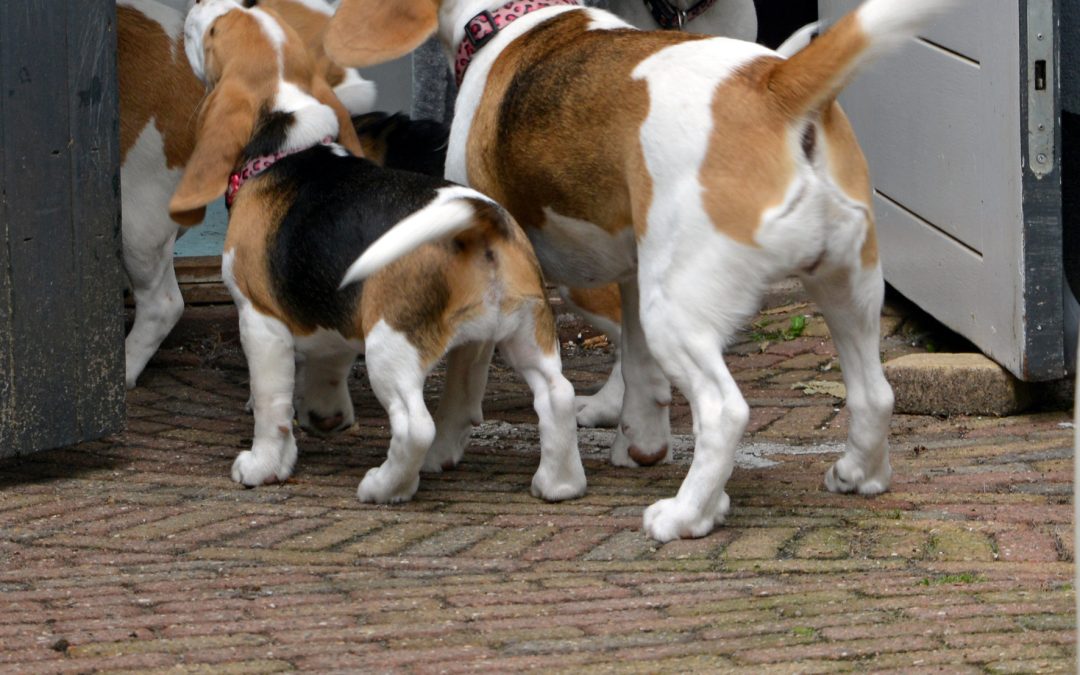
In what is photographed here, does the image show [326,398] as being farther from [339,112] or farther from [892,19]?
[892,19]

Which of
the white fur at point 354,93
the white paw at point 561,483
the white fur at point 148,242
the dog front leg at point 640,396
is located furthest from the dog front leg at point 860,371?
the white fur at point 148,242

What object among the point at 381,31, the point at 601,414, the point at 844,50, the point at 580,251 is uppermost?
the point at 844,50

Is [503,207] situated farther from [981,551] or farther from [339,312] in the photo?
[981,551]

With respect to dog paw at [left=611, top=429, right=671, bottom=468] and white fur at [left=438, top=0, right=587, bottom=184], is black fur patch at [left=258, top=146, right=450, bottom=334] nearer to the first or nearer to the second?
white fur at [left=438, top=0, right=587, bottom=184]

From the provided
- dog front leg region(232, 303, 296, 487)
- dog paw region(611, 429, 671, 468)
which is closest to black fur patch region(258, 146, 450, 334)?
dog front leg region(232, 303, 296, 487)

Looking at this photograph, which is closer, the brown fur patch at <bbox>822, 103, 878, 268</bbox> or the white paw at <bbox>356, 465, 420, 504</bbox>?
the brown fur patch at <bbox>822, 103, 878, 268</bbox>

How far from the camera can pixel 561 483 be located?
15.4 feet

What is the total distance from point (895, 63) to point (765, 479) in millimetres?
2443

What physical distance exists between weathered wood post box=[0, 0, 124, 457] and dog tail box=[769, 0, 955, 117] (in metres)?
2.16

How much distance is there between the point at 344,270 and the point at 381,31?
2.83ft

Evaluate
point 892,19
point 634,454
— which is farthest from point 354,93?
point 892,19

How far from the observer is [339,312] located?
464 centimetres

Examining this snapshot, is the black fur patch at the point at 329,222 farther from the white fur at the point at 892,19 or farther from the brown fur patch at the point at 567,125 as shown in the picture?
the white fur at the point at 892,19

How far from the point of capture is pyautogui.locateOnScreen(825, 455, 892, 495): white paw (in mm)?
4645
